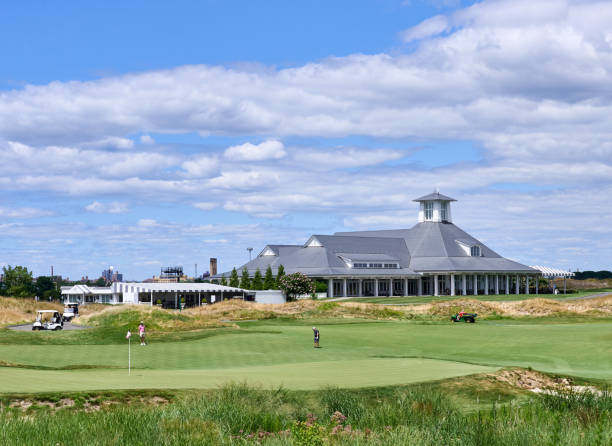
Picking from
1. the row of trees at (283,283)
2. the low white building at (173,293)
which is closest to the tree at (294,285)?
the row of trees at (283,283)

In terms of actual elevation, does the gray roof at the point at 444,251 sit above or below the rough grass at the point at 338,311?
above

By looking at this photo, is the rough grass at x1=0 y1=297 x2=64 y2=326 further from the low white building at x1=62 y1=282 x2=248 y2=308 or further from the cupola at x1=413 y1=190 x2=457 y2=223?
the cupola at x1=413 y1=190 x2=457 y2=223

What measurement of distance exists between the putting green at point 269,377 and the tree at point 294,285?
7208 cm

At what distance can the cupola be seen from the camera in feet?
424

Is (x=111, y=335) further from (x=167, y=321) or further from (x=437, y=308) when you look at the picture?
(x=437, y=308)

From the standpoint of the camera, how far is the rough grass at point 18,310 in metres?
66.5

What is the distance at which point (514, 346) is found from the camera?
123ft

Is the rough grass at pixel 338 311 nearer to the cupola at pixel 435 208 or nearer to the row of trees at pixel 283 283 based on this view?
the row of trees at pixel 283 283

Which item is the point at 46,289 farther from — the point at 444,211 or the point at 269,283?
the point at 444,211

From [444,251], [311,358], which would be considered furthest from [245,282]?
[311,358]

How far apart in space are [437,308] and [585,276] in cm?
12860

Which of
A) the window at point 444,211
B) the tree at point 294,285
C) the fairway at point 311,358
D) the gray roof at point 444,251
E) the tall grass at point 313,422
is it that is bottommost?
the fairway at point 311,358

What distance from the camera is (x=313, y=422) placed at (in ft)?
43.9

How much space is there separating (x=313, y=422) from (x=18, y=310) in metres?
67.4
